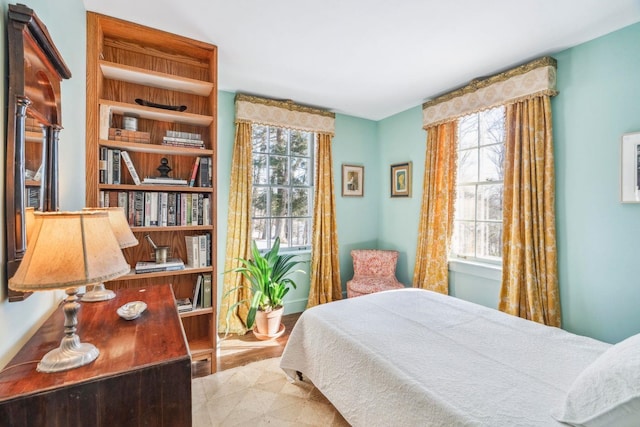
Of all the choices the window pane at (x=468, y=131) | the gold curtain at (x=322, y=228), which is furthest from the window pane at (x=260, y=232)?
the window pane at (x=468, y=131)

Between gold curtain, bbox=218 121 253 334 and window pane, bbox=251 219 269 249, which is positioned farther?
window pane, bbox=251 219 269 249

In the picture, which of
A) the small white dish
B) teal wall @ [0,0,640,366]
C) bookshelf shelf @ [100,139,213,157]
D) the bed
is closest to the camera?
the bed

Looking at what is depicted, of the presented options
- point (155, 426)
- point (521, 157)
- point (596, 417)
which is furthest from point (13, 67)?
point (521, 157)

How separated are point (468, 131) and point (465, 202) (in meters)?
0.74

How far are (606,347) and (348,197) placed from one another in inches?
108

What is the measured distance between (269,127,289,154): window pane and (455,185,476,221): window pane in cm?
200

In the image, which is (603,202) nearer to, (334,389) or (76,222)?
(334,389)

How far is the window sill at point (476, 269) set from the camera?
8.85 feet

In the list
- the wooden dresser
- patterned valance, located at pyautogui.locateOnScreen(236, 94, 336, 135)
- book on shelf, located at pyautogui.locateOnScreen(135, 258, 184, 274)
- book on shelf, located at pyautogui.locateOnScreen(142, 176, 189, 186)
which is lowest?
the wooden dresser

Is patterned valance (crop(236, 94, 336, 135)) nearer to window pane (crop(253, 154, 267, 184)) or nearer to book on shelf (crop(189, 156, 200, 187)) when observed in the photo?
window pane (crop(253, 154, 267, 184))

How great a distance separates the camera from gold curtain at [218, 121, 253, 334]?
118 inches

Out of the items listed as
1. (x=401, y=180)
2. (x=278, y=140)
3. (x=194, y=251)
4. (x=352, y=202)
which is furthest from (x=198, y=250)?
(x=401, y=180)

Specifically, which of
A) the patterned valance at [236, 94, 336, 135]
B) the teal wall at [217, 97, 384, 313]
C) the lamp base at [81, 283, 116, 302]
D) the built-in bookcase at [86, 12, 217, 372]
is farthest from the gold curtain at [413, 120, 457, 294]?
the lamp base at [81, 283, 116, 302]

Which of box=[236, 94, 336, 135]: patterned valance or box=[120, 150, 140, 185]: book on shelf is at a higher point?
box=[236, 94, 336, 135]: patterned valance
